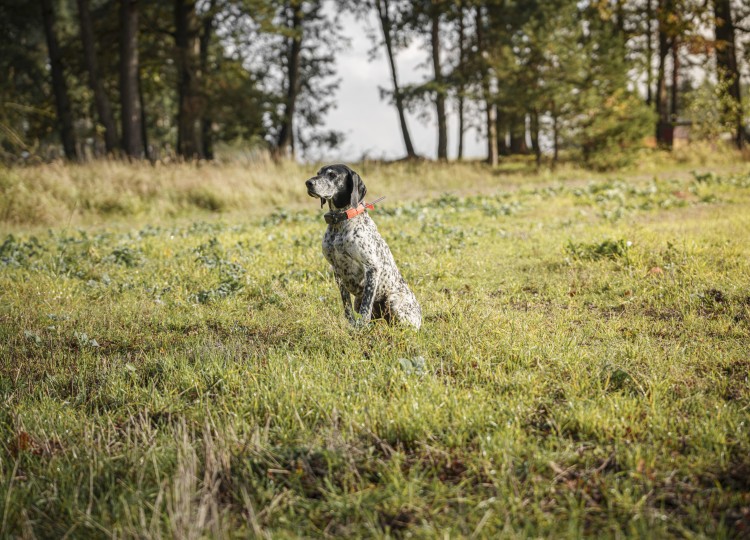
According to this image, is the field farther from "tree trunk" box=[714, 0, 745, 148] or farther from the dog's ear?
"tree trunk" box=[714, 0, 745, 148]

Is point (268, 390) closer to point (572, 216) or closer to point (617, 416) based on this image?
point (617, 416)

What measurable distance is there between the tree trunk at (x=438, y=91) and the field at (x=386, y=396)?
18.9 m

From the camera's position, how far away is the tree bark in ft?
71.9

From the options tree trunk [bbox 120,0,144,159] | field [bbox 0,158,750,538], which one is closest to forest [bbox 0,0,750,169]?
tree trunk [bbox 120,0,144,159]

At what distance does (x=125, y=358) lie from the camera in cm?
452

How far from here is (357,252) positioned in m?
4.38

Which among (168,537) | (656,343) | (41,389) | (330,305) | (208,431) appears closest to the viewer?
(168,537)

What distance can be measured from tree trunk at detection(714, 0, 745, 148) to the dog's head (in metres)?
22.5

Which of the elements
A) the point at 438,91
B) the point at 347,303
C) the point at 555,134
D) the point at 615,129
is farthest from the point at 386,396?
the point at 438,91

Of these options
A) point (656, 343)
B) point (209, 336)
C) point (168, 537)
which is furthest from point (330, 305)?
point (168, 537)

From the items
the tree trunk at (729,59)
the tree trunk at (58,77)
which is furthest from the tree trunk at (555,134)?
the tree trunk at (58,77)

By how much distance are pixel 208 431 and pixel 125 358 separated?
6.51 feet

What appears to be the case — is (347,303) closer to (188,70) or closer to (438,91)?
(188,70)

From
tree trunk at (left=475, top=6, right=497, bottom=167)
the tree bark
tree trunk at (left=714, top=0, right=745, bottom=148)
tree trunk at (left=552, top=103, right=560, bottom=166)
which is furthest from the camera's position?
tree trunk at (left=475, top=6, right=497, bottom=167)
